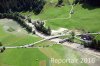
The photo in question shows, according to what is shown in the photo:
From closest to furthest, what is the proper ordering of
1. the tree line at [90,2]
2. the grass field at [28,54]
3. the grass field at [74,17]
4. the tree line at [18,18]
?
the grass field at [28,54], the grass field at [74,17], the tree line at [18,18], the tree line at [90,2]

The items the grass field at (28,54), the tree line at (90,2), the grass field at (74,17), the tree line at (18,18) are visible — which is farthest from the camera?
the tree line at (90,2)

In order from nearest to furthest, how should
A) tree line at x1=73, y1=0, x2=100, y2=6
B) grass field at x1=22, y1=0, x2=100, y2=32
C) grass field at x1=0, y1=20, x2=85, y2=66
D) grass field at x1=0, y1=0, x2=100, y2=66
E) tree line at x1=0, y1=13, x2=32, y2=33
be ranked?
grass field at x1=0, y1=20, x2=85, y2=66 < grass field at x1=0, y1=0, x2=100, y2=66 < grass field at x1=22, y1=0, x2=100, y2=32 < tree line at x1=0, y1=13, x2=32, y2=33 < tree line at x1=73, y1=0, x2=100, y2=6

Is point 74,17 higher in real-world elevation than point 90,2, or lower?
lower

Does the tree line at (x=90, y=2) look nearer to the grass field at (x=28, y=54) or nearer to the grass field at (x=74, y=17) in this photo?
the grass field at (x=74, y=17)

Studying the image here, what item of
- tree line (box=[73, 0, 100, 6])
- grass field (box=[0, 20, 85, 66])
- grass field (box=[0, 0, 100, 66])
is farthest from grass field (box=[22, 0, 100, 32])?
grass field (box=[0, 20, 85, 66])

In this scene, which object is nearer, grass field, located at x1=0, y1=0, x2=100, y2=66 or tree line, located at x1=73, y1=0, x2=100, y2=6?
grass field, located at x1=0, y1=0, x2=100, y2=66

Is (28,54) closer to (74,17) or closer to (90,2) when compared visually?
(74,17)

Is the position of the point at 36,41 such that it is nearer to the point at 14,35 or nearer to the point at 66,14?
the point at 14,35

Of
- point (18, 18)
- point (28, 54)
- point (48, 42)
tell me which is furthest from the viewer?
point (18, 18)

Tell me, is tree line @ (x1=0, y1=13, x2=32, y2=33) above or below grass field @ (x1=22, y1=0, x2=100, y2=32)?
below

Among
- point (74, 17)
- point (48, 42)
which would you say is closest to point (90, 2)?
point (74, 17)

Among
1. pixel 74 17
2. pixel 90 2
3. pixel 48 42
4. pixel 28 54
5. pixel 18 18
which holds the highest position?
pixel 90 2

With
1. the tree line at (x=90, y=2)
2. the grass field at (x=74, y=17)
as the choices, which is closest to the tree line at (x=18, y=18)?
the grass field at (x=74, y=17)

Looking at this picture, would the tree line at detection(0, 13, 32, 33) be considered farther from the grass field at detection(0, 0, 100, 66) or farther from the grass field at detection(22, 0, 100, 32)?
the grass field at detection(22, 0, 100, 32)
